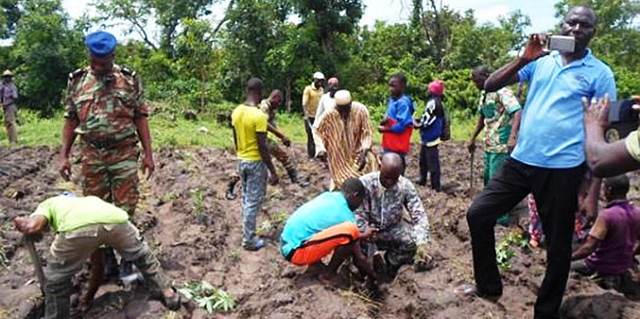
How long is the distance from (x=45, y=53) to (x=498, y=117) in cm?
1783

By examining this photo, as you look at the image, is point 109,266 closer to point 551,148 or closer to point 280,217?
point 280,217

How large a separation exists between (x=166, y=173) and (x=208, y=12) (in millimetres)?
20215

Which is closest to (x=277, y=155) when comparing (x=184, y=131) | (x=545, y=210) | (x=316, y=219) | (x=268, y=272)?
(x=268, y=272)

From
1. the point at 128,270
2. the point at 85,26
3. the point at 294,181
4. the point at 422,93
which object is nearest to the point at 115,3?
the point at 85,26

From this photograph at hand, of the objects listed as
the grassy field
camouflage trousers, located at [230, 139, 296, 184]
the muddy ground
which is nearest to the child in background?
the muddy ground

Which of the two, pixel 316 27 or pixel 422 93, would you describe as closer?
pixel 316 27

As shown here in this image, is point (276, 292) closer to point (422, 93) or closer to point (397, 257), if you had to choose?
point (397, 257)

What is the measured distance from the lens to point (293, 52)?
18453mm

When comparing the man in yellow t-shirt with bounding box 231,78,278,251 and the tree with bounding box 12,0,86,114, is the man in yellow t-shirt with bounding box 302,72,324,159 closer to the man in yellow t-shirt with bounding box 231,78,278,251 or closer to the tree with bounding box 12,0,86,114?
the man in yellow t-shirt with bounding box 231,78,278,251

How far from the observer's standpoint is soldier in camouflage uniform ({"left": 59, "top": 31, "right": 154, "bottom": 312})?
4.38 m

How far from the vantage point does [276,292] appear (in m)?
4.61

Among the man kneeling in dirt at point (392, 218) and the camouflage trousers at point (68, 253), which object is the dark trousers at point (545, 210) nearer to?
the man kneeling in dirt at point (392, 218)

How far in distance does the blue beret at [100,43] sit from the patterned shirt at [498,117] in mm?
3670

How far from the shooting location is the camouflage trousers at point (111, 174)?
14.8 feet
